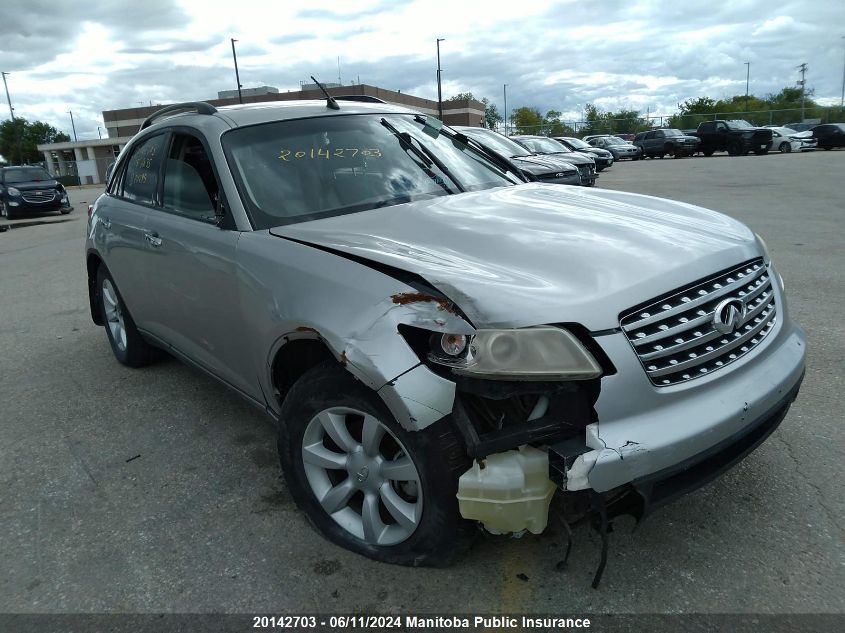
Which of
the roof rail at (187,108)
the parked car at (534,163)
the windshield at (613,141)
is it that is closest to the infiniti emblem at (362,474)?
the roof rail at (187,108)

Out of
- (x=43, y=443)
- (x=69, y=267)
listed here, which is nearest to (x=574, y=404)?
(x=43, y=443)

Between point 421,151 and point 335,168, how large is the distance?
1.90 ft

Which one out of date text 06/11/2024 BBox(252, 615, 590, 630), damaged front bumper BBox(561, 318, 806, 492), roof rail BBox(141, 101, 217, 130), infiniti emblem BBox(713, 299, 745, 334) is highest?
roof rail BBox(141, 101, 217, 130)

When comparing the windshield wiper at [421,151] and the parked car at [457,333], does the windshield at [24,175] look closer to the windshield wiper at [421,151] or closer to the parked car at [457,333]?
the parked car at [457,333]

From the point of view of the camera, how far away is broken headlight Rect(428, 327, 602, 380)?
197cm

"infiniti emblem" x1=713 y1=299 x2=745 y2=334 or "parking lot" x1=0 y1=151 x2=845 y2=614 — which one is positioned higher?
"infiniti emblem" x1=713 y1=299 x2=745 y2=334

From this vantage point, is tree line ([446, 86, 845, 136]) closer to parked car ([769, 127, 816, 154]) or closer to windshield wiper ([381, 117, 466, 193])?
parked car ([769, 127, 816, 154])

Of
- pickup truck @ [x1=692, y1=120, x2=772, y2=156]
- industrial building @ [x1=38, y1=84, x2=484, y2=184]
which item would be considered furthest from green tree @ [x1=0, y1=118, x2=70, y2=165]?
pickup truck @ [x1=692, y1=120, x2=772, y2=156]

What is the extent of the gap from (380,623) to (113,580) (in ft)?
3.57

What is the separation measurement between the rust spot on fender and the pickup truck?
33696 millimetres

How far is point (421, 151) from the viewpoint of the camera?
358 centimetres

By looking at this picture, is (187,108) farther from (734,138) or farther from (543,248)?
(734,138)

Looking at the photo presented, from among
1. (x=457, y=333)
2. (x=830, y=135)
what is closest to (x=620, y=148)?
(x=830, y=135)

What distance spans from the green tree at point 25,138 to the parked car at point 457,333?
96.1 metres
